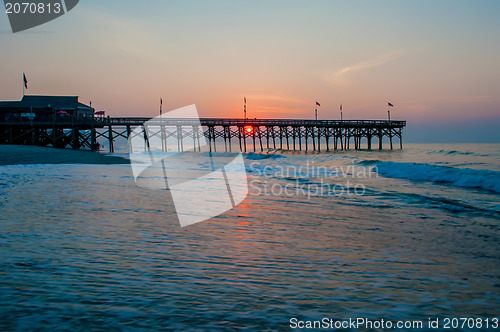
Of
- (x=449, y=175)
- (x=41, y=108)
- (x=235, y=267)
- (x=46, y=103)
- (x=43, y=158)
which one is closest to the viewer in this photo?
(x=235, y=267)

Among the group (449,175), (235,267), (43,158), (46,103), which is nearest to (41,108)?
(46,103)

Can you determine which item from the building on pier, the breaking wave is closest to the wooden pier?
the building on pier

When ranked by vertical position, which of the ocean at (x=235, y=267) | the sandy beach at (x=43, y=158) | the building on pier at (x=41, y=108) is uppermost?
the building on pier at (x=41, y=108)

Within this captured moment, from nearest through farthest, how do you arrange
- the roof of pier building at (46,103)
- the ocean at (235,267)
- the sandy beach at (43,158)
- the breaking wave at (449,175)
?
1. the ocean at (235,267)
2. the breaking wave at (449,175)
3. the sandy beach at (43,158)
4. the roof of pier building at (46,103)

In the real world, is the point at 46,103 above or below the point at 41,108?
above

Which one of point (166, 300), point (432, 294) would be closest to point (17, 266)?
point (166, 300)

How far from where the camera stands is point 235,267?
10.6ft

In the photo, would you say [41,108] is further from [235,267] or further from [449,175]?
[235,267]

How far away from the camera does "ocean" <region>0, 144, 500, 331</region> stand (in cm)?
221

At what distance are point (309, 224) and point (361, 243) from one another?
1248mm

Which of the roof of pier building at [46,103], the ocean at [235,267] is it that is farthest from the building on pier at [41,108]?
the ocean at [235,267]

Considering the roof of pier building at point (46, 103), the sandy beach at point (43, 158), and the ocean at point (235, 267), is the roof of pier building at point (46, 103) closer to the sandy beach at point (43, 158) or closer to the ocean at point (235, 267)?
the sandy beach at point (43, 158)

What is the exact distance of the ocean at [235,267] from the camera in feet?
7.23

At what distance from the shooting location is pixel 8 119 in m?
39.6
